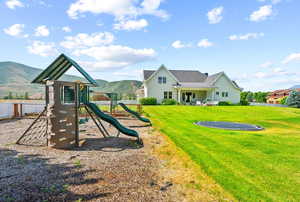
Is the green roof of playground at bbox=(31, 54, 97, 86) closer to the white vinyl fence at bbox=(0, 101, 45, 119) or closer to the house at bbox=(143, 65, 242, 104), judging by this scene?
the white vinyl fence at bbox=(0, 101, 45, 119)

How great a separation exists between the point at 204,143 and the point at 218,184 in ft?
9.23

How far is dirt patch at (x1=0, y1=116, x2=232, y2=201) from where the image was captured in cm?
262

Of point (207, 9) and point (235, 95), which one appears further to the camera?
point (235, 95)

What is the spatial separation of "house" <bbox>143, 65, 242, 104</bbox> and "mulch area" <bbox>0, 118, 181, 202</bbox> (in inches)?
901

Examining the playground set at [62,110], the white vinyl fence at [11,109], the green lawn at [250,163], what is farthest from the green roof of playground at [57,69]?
the white vinyl fence at [11,109]

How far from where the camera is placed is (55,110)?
197 inches

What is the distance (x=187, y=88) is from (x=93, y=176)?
25.6 metres

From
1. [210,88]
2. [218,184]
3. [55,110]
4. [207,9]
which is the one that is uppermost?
[207,9]

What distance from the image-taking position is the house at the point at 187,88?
1083 inches

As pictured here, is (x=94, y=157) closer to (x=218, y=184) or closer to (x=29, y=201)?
(x=29, y=201)

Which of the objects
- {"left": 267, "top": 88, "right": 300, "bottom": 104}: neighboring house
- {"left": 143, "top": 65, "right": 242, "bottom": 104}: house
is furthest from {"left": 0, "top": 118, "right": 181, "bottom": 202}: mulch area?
{"left": 267, "top": 88, "right": 300, "bottom": 104}: neighboring house

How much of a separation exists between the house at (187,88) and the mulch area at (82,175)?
22893 millimetres

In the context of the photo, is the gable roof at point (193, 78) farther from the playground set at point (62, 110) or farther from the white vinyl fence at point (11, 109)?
the playground set at point (62, 110)

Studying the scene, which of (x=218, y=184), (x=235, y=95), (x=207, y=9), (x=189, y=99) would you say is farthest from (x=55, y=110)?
(x=235, y=95)
